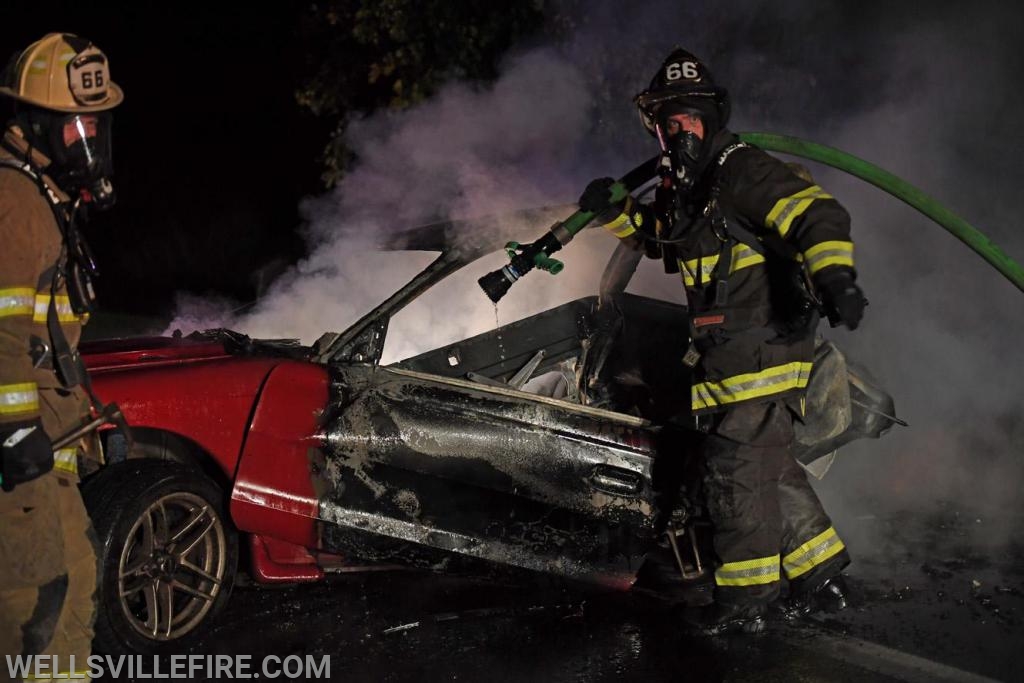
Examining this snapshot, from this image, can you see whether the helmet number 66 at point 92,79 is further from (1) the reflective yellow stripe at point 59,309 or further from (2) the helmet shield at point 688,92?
(2) the helmet shield at point 688,92

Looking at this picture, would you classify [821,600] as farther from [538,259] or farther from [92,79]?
[92,79]

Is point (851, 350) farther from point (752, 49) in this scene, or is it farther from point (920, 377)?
point (752, 49)

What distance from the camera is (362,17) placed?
416 inches

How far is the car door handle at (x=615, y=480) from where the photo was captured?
412 cm

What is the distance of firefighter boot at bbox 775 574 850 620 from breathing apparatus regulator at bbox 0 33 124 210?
10.4ft

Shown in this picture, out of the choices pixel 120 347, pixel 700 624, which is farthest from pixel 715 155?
pixel 120 347

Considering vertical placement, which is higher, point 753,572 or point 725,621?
point 753,572

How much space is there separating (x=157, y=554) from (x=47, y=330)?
1.22 meters

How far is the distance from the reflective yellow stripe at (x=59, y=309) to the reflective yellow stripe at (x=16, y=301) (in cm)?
10

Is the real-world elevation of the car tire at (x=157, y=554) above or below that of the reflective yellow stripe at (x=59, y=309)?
below

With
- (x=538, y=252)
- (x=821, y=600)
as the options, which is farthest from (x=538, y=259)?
(x=821, y=600)

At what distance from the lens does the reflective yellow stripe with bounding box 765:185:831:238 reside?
3.61 metres

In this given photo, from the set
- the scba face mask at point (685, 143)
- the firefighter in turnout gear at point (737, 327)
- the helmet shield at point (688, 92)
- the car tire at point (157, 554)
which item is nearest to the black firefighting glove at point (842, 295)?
the firefighter in turnout gear at point (737, 327)

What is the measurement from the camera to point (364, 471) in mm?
4039
